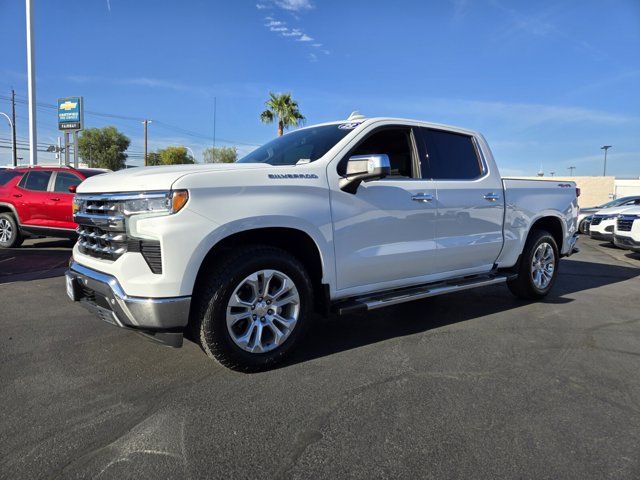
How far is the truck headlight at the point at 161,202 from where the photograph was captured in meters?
2.89

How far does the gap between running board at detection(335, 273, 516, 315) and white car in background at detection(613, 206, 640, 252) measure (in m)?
6.19

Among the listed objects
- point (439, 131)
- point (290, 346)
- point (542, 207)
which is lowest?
point (290, 346)

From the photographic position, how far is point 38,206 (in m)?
9.18

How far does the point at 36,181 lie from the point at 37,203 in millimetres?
559

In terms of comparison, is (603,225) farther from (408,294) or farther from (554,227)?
(408,294)

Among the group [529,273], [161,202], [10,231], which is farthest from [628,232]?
[10,231]

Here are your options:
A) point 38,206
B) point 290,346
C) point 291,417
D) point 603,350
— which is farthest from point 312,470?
point 38,206

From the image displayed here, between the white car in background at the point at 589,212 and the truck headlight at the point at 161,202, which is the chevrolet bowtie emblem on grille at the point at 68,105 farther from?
the truck headlight at the point at 161,202

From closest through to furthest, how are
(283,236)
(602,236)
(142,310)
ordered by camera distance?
(142,310), (283,236), (602,236)

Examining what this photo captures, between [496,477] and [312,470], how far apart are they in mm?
877

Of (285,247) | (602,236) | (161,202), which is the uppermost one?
(161,202)

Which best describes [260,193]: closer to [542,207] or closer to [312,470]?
[312,470]

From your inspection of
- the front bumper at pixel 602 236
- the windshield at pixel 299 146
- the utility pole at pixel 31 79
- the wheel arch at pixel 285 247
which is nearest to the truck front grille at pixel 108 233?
the wheel arch at pixel 285 247

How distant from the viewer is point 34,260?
8188 mm
